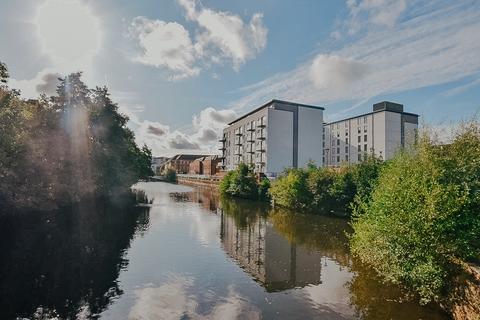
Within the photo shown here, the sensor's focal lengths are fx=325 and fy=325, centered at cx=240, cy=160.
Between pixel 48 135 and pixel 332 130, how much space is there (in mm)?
82739

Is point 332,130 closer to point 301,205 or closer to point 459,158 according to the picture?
point 301,205

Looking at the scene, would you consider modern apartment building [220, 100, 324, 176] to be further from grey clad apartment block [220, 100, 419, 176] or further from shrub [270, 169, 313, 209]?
shrub [270, 169, 313, 209]

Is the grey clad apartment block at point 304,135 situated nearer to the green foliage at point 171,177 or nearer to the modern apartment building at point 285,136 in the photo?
the modern apartment building at point 285,136

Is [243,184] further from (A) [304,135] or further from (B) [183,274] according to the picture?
(B) [183,274]

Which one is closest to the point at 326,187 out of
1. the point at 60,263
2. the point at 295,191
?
the point at 295,191

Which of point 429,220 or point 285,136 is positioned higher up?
point 285,136

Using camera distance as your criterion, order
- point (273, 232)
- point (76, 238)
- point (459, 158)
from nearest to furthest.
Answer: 1. point (459, 158)
2. point (76, 238)
3. point (273, 232)

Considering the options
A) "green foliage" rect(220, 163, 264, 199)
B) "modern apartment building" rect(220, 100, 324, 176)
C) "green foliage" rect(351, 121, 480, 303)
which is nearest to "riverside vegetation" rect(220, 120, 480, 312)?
"green foliage" rect(351, 121, 480, 303)

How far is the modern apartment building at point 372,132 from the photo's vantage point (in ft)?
273

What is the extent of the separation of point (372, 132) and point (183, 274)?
79572 millimetres

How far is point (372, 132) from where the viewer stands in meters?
86.6

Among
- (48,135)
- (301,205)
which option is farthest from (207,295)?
(301,205)

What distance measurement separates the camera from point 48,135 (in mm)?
34906

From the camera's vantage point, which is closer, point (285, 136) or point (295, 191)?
point (295, 191)
